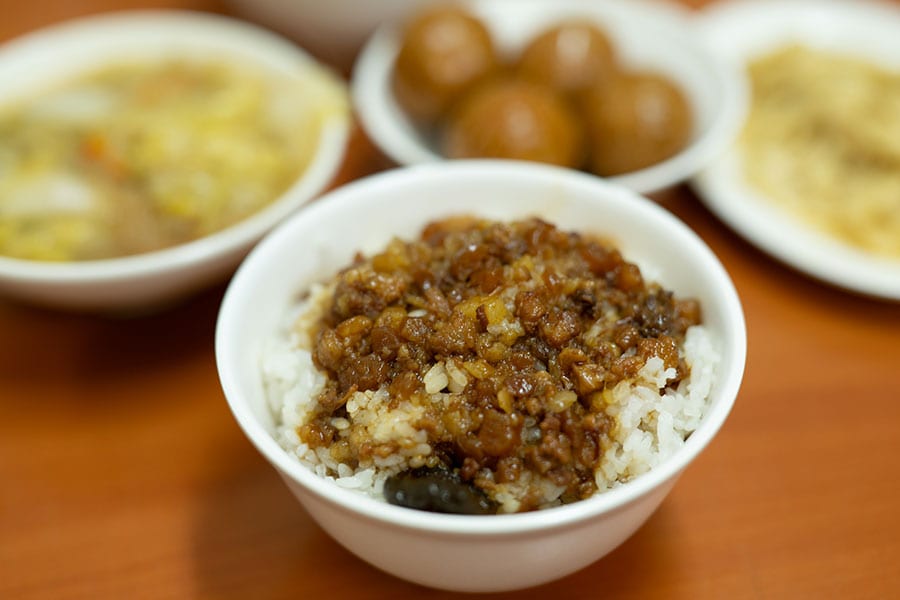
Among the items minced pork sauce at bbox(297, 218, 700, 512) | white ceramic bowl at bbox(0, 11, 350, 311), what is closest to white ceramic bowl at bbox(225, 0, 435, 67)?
white ceramic bowl at bbox(0, 11, 350, 311)

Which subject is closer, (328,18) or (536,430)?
(536,430)

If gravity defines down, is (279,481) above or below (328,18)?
below

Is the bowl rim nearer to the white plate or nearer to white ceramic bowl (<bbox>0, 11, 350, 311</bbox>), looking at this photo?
white ceramic bowl (<bbox>0, 11, 350, 311</bbox>)

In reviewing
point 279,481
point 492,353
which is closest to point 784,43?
point 492,353

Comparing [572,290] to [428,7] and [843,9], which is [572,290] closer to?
[428,7]

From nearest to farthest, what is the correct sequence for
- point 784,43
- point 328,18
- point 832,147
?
point 832,147 < point 328,18 < point 784,43

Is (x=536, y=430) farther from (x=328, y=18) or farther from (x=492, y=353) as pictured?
(x=328, y=18)
